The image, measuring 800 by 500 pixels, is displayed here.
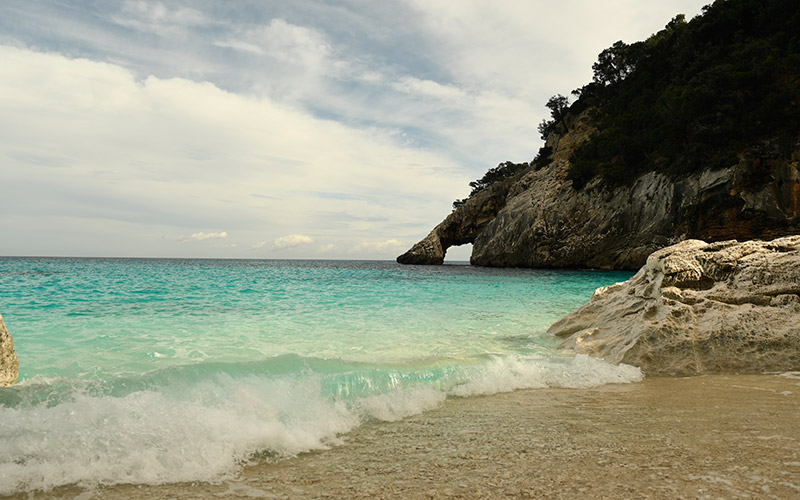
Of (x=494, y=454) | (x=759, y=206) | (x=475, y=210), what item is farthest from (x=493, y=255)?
(x=494, y=454)

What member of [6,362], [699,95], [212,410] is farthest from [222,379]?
[699,95]

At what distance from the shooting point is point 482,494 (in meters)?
2.11

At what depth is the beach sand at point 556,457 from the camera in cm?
216

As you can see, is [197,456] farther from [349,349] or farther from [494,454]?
[349,349]

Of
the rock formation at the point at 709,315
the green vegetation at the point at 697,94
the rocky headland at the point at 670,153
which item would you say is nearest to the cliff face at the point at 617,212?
the rocky headland at the point at 670,153

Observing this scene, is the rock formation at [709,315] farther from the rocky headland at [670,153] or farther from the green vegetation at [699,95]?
the green vegetation at [699,95]

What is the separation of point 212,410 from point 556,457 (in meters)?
2.52

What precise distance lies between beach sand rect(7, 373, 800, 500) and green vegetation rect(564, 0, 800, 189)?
3116 centimetres

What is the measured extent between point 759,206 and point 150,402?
33.2 metres

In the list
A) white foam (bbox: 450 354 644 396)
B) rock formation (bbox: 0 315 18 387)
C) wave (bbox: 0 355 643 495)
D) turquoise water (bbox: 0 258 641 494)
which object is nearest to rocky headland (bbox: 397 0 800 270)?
turquoise water (bbox: 0 258 641 494)

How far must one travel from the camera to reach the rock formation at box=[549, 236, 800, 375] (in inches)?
200

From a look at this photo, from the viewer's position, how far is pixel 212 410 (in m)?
3.18

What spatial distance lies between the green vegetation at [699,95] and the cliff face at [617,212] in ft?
4.35

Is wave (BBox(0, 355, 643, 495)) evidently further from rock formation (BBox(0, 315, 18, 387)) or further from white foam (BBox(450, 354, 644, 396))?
rock formation (BBox(0, 315, 18, 387))
